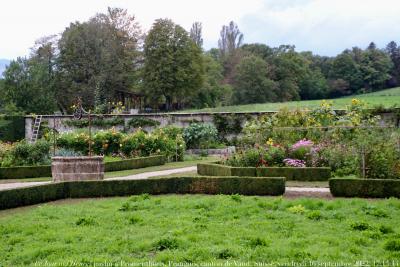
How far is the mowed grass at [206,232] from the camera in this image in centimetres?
634

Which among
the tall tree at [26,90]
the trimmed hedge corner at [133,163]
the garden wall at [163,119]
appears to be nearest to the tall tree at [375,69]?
the garden wall at [163,119]

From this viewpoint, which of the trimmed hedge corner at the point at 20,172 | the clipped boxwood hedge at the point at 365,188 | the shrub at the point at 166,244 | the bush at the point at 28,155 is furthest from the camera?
the bush at the point at 28,155

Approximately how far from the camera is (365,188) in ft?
36.4

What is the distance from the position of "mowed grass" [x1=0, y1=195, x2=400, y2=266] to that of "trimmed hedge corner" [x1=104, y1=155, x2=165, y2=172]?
26.8 ft

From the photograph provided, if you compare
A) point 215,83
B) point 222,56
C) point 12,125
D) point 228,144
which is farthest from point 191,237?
point 222,56

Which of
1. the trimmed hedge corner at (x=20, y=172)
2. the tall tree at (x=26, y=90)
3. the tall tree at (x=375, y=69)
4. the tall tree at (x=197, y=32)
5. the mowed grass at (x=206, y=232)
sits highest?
the tall tree at (x=197, y=32)

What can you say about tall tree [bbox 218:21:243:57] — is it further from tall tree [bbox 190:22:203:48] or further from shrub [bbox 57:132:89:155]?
shrub [bbox 57:132:89:155]

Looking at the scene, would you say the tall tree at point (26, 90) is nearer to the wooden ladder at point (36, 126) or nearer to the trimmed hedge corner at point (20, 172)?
the wooden ladder at point (36, 126)

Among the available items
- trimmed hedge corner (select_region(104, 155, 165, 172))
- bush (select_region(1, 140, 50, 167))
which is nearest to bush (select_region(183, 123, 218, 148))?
trimmed hedge corner (select_region(104, 155, 165, 172))

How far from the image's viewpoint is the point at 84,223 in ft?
28.1

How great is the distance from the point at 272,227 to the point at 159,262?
2.35 metres

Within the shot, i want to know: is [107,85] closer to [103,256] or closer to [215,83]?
[215,83]

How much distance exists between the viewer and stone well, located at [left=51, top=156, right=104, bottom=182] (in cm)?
1448

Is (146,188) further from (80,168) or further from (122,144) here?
(122,144)
